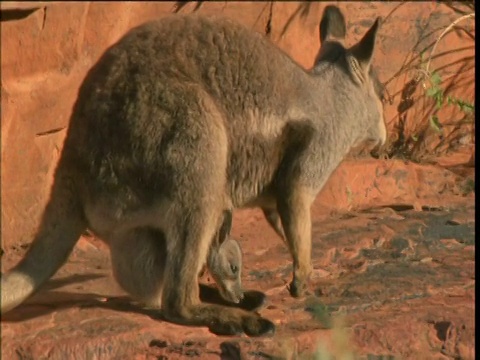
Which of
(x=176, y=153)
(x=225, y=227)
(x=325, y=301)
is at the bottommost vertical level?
(x=325, y=301)

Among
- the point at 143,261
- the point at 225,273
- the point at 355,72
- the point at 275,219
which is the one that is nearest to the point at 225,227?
the point at 225,273

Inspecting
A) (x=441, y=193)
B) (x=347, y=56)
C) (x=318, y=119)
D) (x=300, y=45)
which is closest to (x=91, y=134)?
(x=318, y=119)

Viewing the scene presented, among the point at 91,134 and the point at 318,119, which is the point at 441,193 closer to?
the point at 318,119

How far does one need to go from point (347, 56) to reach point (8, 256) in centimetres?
256

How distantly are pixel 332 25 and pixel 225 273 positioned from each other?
6.36 feet

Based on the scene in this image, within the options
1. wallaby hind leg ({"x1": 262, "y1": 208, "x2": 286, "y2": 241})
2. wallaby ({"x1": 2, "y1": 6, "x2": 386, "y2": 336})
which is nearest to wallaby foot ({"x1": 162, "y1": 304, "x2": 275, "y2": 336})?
wallaby ({"x1": 2, "y1": 6, "x2": 386, "y2": 336})

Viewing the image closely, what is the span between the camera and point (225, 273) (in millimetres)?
6090

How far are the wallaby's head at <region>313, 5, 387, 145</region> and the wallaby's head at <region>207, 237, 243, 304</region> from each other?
127 centimetres

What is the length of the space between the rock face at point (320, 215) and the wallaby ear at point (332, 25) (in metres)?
0.95

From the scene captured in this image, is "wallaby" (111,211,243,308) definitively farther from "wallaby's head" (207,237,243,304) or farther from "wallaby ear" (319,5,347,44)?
"wallaby ear" (319,5,347,44)

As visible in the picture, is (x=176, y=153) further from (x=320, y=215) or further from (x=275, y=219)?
(x=320, y=215)

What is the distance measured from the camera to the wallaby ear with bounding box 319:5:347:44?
275 inches

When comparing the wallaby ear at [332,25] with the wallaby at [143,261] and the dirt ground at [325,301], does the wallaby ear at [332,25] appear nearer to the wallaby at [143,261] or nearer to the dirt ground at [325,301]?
the dirt ground at [325,301]

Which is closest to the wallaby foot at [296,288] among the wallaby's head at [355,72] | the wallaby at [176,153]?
the wallaby at [176,153]
